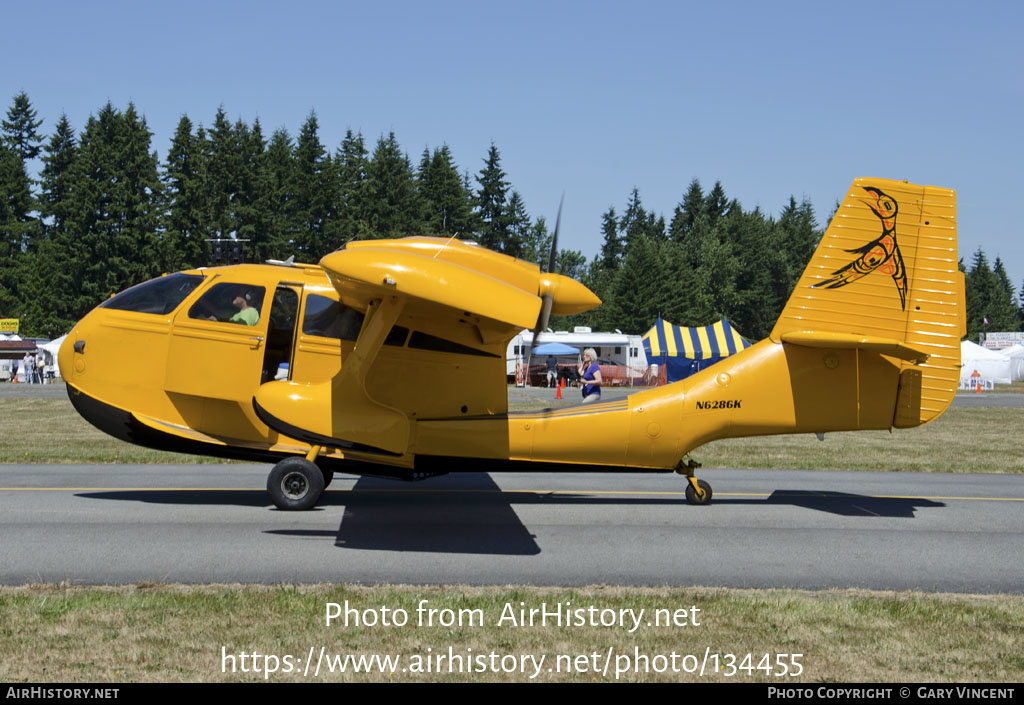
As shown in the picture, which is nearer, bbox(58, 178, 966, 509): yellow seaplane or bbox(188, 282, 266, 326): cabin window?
bbox(58, 178, 966, 509): yellow seaplane

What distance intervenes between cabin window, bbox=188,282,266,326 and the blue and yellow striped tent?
34192 millimetres

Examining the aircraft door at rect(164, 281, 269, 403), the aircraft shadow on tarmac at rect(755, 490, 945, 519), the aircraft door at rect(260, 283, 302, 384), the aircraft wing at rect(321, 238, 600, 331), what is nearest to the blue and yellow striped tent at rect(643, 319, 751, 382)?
the aircraft shadow on tarmac at rect(755, 490, 945, 519)

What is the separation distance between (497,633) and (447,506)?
5323 mm

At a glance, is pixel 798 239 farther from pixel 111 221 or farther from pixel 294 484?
pixel 294 484

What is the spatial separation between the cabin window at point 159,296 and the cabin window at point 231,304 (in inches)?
9.8

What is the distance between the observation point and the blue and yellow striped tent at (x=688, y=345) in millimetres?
43938

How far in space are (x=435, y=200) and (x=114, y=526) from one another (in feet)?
249

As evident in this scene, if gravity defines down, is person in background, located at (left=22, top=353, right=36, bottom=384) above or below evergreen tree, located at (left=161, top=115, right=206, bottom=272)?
below

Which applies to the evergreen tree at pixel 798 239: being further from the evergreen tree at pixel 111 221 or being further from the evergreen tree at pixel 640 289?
the evergreen tree at pixel 111 221

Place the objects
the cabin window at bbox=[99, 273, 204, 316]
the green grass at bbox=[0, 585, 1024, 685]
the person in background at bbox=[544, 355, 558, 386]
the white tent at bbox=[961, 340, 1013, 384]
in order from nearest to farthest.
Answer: the green grass at bbox=[0, 585, 1024, 685]
the cabin window at bbox=[99, 273, 204, 316]
the person in background at bbox=[544, 355, 558, 386]
the white tent at bbox=[961, 340, 1013, 384]

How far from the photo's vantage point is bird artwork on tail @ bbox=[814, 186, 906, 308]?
35.6ft

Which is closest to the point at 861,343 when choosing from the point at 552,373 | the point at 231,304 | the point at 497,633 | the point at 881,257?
the point at 881,257

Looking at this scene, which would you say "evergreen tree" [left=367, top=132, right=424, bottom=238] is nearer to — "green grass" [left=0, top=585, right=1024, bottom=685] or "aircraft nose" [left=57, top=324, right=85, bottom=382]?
"aircraft nose" [left=57, top=324, right=85, bottom=382]
